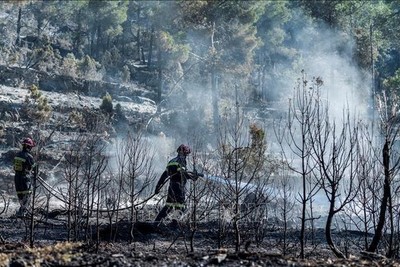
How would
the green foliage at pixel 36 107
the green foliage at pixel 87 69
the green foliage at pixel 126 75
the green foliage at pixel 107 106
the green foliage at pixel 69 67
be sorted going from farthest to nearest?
1. the green foliage at pixel 126 75
2. the green foliage at pixel 87 69
3. the green foliage at pixel 69 67
4. the green foliage at pixel 107 106
5. the green foliage at pixel 36 107

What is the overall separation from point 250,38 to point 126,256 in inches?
1326

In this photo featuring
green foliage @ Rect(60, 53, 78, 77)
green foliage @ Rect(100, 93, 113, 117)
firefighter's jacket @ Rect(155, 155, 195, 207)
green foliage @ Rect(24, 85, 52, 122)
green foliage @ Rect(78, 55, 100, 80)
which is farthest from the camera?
green foliage @ Rect(78, 55, 100, 80)

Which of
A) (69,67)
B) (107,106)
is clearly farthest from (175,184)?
(69,67)

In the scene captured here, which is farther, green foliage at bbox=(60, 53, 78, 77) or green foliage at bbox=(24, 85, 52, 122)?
green foliage at bbox=(60, 53, 78, 77)

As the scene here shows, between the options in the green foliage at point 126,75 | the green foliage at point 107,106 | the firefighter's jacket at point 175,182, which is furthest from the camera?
the green foliage at point 126,75

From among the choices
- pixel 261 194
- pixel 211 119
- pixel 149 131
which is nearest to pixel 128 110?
A: pixel 149 131

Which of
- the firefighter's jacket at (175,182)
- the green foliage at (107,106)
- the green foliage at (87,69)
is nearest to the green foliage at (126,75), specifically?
the green foliage at (87,69)

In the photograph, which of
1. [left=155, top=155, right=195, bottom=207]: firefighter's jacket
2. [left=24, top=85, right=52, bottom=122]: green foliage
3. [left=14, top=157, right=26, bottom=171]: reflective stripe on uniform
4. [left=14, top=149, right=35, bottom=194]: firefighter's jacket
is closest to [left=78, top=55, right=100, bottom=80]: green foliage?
[left=24, top=85, right=52, bottom=122]: green foliage

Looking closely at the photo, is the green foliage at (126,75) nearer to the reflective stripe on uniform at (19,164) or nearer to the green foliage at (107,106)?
the green foliage at (107,106)

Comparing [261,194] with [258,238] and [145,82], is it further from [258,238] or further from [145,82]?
[145,82]

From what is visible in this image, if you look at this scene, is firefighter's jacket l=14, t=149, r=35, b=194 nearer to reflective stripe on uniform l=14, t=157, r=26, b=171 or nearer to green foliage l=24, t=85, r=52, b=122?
reflective stripe on uniform l=14, t=157, r=26, b=171

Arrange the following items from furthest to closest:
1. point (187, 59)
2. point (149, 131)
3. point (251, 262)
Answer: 1. point (187, 59)
2. point (149, 131)
3. point (251, 262)

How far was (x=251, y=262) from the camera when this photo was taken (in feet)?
19.5

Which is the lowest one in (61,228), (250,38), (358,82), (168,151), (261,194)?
(61,228)
